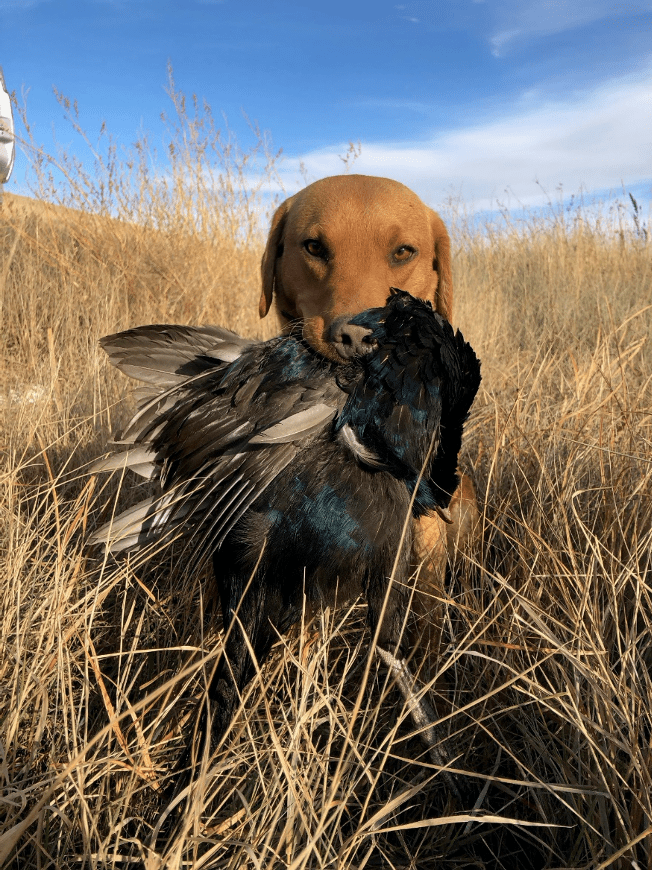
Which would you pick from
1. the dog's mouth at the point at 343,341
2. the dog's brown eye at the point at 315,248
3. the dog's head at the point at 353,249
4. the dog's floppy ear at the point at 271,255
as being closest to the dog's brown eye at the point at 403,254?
the dog's head at the point at 353,249

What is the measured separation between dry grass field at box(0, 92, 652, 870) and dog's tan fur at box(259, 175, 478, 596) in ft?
0.48

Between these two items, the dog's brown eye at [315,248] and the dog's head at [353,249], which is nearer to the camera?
the dog's head at [353,249]

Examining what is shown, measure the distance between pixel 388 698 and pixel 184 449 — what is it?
87 centimetres

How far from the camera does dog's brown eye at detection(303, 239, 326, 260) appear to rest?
7.20ft

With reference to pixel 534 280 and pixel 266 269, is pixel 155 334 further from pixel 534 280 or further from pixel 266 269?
pixel 534 280

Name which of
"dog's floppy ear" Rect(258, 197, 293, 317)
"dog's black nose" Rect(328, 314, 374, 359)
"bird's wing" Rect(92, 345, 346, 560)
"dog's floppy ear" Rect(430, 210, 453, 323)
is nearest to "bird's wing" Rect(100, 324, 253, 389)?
"bird's wing" Rect(92, 345, 346, 560)

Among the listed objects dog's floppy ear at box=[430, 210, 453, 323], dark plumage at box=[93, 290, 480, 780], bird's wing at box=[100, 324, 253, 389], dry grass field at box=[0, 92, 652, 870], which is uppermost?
dog's floppy ear at box=[430, 210, 453, 323]

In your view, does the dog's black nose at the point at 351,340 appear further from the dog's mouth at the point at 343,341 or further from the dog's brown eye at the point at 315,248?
the dog's brown eye at the point at 315,248

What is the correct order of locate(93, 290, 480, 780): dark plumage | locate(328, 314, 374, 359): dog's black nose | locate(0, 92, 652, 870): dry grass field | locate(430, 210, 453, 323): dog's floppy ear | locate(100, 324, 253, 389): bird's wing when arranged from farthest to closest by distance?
1. locate(430, 210, 453, 323): dog's floppy ear
2. locate(100, 324, 253, 389): bird's wing
3. locate(328, 314, 374, 359): dog's black nose
4. locate(93, 290, 480, 780): dark plumage
5. locate(0, 92, 652, 870): dry grass field

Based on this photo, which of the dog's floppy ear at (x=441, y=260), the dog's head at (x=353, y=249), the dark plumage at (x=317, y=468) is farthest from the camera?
the dog's floppy ear at (x=441, y=260)

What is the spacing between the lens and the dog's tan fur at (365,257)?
6.44 feet

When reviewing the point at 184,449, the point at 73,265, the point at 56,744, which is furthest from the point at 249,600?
the point at 73,265

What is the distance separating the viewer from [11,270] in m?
5.04

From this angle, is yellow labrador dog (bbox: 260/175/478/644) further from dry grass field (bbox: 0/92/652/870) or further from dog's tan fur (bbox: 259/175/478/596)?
dry grass field (bbox: 0/92/652/870)
